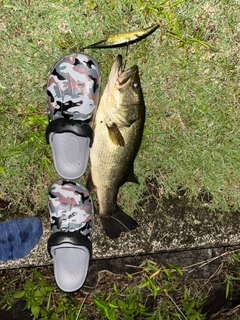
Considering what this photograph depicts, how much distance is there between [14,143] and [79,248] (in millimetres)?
1173

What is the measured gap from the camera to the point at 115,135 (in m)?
3.03

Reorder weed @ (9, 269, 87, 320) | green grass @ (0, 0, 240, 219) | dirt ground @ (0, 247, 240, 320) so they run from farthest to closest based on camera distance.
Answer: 1. dirt ground @ (0, 247, 240, 320)
2. weed @ (9, 269, 87, 320)
3. green grass @ (0, 0, 240, 219)

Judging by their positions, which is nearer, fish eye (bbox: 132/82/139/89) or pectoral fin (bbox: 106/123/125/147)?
fish eye (bbox: 132/82/139/89)

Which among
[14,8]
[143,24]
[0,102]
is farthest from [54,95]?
[143,24]

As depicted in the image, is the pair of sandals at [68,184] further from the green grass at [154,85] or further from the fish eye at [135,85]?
the fish eye at [135,85]

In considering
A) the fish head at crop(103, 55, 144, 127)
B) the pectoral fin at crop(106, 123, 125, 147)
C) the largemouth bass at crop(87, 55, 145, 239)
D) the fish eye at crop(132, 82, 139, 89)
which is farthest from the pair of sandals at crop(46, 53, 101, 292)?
the fish eye at crop(132, 82, 139, 89)

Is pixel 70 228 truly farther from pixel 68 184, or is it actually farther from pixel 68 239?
pixel 68 184

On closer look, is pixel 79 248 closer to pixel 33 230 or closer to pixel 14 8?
pixel 33 230

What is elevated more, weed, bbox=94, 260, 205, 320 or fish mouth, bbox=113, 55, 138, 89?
fish mouth, bbox=113, 55, 138, 89

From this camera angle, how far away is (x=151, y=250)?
12.1 feet

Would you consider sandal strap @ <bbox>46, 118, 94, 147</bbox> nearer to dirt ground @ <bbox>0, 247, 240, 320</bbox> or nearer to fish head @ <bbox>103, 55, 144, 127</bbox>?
fish head @ <bbox>103, 55, 144, 127</bbox>

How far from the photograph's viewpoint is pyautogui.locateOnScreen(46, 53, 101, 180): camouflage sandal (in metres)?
3.22

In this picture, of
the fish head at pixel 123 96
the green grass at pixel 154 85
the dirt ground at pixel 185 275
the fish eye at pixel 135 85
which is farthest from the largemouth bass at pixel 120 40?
the dirt ground at pixel 185 275

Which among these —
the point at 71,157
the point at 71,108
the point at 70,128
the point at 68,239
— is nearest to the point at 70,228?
the point at 68,239
